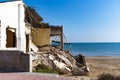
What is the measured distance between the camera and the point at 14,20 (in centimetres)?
2138

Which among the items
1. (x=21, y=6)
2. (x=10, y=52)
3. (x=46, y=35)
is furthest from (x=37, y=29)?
(x=10, y=52)

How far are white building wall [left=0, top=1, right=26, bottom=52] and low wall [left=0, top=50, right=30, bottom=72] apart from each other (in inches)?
93.4

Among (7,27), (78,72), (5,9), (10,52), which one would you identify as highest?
(5,9)

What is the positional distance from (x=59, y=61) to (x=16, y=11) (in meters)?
5.65

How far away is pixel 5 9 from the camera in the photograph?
2003cm

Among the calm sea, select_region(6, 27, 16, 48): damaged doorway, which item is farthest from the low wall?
the calm sea

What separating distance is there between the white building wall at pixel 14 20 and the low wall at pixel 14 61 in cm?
237

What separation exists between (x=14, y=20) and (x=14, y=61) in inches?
220

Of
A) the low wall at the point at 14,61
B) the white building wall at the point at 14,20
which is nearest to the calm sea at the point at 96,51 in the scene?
the white building wall at the point at 14,20

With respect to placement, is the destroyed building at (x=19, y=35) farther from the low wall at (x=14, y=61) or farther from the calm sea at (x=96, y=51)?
the calm sea at (x=96, y=51)

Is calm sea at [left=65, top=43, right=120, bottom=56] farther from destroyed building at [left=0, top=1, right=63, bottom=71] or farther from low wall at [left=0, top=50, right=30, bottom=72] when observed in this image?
low wall at [left=0, top=50, right=30, bottom=72]

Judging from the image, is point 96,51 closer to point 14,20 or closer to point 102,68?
point 102,68

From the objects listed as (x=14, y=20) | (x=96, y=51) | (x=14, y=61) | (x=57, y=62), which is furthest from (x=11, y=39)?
(x=96, y=51)

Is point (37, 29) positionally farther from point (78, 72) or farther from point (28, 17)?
point (78, 72)
